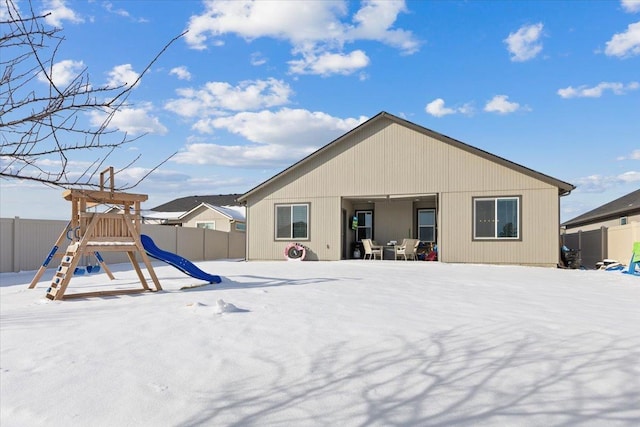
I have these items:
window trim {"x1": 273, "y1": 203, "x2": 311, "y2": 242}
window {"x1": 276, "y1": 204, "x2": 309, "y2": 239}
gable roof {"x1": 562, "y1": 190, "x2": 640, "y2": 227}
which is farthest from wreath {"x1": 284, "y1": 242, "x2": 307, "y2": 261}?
gable roof {"x1": 562, "y1": 190, "x2": 640, "y2": 227}

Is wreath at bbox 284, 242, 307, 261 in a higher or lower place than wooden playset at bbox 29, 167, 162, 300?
lower

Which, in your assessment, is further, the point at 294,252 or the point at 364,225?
the point at 364,225

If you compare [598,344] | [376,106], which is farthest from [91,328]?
[376,106]

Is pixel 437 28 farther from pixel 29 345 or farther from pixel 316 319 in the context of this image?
pixel 29 345

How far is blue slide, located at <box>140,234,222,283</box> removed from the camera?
359 inches

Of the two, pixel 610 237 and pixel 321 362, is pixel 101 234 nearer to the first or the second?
pixel 321 362

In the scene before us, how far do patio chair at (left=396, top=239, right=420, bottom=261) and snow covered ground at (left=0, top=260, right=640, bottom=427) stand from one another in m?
9.62

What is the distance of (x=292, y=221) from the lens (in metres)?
18.1

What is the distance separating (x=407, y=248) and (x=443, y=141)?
4081 millimetres

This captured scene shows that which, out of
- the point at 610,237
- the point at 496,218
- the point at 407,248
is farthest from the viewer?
the point at 610,237

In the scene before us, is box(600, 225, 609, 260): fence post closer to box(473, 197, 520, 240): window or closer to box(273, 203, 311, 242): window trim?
box(473, 197, 520, 240): window

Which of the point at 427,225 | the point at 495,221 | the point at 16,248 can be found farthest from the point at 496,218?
the point at 16,248

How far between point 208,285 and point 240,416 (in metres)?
6.43

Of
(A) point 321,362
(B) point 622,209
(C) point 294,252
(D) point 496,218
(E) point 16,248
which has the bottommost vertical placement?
(A) point 321,362
